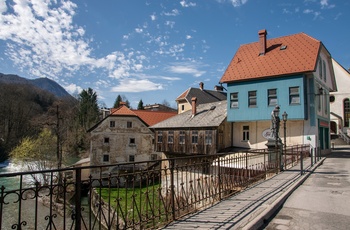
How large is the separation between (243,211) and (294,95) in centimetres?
1752

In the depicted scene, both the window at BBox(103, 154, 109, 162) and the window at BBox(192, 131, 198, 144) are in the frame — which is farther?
the window at BBox(103, 154, 109, 162)

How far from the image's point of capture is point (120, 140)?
32.7 meters

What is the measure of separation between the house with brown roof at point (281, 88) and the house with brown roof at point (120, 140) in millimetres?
12875

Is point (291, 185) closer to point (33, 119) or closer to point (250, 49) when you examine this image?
point (250, 49)

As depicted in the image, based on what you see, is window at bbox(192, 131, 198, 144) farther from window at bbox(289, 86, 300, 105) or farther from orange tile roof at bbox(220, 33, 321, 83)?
window at bbox(289, 86, 300, 105)

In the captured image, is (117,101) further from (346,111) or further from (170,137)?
(346,111)

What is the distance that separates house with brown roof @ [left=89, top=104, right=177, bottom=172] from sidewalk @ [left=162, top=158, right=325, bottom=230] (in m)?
25.7

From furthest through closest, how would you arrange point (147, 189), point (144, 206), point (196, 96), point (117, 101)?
point (117, 101) < point (196, 96) < point (144, 206) < point (147, 189)

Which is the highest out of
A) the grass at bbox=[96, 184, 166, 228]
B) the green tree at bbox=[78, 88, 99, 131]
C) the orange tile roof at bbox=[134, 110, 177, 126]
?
the green tree at bbox=[78, 88, 99, 131]

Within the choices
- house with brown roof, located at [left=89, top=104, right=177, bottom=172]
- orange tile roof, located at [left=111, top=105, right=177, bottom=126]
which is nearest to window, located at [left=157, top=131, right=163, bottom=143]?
house with brown roof, located at [left=89, top=104, right=177, bottom=172]

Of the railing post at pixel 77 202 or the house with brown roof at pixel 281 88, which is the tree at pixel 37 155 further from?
the railing post at pixel 77 202

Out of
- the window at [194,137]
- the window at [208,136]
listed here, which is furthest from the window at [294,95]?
the window at [194,137]

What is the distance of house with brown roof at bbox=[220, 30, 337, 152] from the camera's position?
20719mm

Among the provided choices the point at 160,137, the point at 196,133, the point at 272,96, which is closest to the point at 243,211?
the point at 272,96
